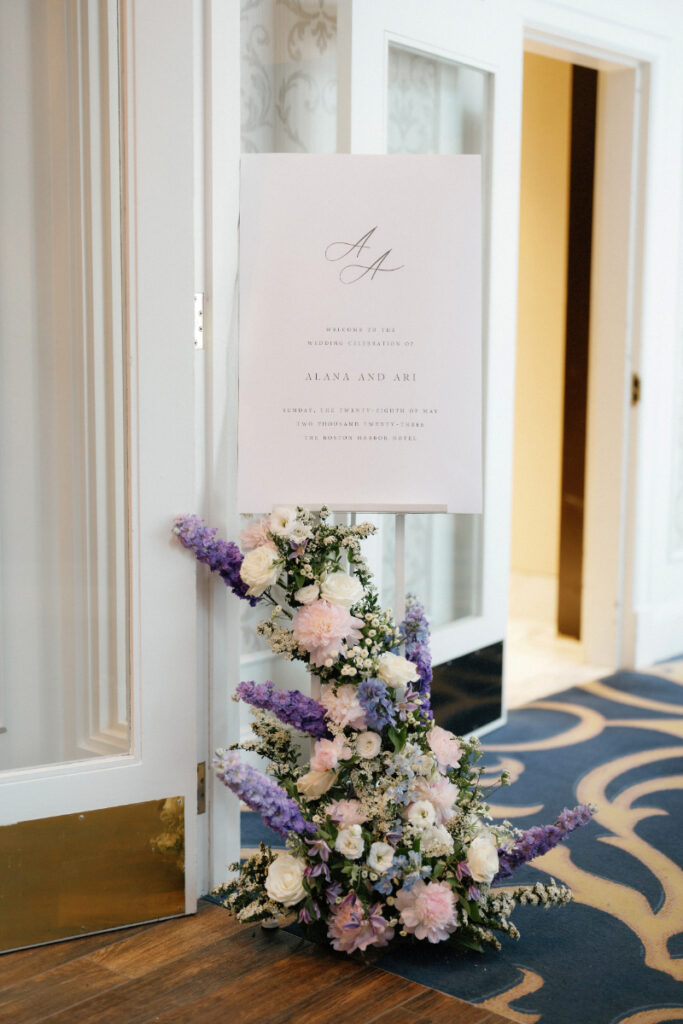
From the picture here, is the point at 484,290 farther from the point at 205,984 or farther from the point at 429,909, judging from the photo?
the point at 205,984

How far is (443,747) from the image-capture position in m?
→ 2.09

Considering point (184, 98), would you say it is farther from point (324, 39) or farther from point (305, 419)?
point (324, 39)

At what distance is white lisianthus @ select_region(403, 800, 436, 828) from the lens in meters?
1.99

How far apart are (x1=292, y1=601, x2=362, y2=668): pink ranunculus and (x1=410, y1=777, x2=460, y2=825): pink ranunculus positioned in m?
0.29

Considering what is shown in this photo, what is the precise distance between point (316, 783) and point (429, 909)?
0.30 metres

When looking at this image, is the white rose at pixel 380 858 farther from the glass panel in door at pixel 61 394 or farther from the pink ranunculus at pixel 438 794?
the glass panel in door at pixel 61 394

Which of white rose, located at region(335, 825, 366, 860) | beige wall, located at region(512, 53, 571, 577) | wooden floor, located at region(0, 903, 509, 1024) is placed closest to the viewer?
wooden floor, located at region(0, 903, 509, 1024)

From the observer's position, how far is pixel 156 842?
2145mm

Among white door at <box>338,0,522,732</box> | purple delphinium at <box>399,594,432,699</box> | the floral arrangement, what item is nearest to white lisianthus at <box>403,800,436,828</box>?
the floral arrangement

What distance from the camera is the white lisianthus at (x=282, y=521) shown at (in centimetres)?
203

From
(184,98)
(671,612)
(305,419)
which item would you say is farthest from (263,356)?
(671,612)

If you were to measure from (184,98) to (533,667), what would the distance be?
2.61 m

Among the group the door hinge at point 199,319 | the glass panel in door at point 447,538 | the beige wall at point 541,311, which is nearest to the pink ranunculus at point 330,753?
the door hinge at point 199,319

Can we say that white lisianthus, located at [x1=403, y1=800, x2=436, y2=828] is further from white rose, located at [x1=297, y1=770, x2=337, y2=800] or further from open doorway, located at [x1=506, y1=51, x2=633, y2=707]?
open doorway, located at [x1=506, y1=51, x2=633, y2=707]
